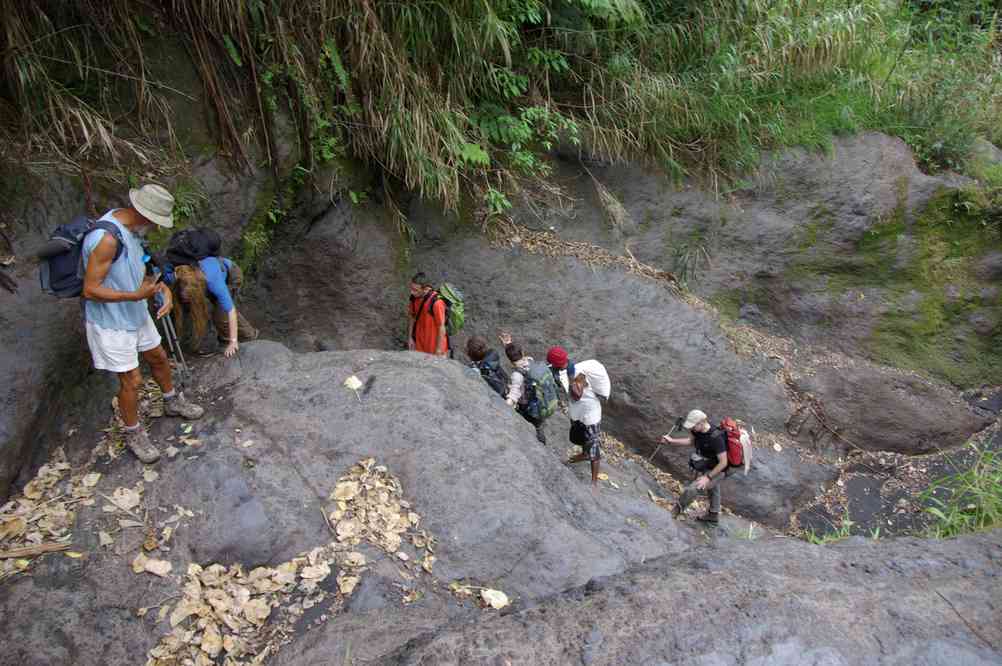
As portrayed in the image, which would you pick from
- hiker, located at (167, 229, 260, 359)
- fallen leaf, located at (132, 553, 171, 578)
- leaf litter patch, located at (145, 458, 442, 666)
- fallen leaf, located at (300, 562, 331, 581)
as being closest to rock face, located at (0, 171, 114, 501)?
hiker, located at (167, 229, 260, 359)

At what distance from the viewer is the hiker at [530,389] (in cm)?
564

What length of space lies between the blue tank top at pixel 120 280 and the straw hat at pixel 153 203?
0.58ft

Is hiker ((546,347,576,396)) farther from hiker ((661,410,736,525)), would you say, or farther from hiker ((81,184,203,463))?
hiker ((81,184,203,463))

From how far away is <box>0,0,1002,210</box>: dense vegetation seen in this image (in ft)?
16.3

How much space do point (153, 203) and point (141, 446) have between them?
1555 mm

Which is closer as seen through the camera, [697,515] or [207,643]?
[207,643]

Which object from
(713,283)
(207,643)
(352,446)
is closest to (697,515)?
(713,283)

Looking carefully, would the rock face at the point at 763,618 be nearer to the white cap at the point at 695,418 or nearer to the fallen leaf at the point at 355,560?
the fallen leaf at the point at 355,560

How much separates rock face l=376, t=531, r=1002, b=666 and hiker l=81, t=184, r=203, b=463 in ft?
8.54

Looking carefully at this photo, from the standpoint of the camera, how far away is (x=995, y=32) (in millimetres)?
11180

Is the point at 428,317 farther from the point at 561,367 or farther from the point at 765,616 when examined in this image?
the point at 765,616

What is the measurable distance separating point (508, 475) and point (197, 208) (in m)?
3.64

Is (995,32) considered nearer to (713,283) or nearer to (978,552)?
(713,283)

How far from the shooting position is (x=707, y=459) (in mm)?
6453
